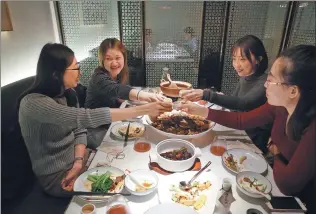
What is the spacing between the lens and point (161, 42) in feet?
8.46

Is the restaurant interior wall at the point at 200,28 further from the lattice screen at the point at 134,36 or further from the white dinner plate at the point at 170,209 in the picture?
the white dinner plate at the point at 170,209

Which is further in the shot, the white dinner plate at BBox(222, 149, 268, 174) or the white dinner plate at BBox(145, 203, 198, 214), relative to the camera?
the white dinner plate at BBox(222, 149, 268, 174)

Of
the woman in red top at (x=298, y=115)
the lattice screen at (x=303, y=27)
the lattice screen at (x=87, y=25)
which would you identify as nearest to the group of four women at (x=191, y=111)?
the woman in red top at (x=298, y=115)

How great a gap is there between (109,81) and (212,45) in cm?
147

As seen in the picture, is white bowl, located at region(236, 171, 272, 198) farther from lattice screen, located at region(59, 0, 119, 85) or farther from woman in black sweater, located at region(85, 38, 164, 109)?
lattice screen, located at region(59, 0, 119, 85)

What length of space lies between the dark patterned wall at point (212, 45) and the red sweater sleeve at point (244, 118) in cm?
147

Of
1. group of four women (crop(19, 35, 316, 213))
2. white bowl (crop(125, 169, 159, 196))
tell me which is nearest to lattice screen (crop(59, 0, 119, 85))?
group of four women (crop(19, 35, 316, 213))

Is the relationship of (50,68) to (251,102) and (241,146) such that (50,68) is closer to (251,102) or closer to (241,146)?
(241,146)

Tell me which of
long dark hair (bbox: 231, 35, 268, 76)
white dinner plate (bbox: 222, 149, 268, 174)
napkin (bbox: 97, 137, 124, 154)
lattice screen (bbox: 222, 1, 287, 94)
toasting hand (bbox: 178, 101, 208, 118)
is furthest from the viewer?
lattice screen (bbox: 222, 1, 287, 94)

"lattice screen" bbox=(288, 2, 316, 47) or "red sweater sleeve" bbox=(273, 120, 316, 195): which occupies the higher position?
→ "lattice screen" bbox=(288, 2, 316, 47)

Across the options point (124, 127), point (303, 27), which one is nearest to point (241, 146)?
point (124, 127)

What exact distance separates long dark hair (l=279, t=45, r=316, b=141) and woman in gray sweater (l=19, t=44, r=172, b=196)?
0.76 meters

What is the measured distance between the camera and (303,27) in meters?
1.96

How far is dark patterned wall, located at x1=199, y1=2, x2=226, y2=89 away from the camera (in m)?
2.39
